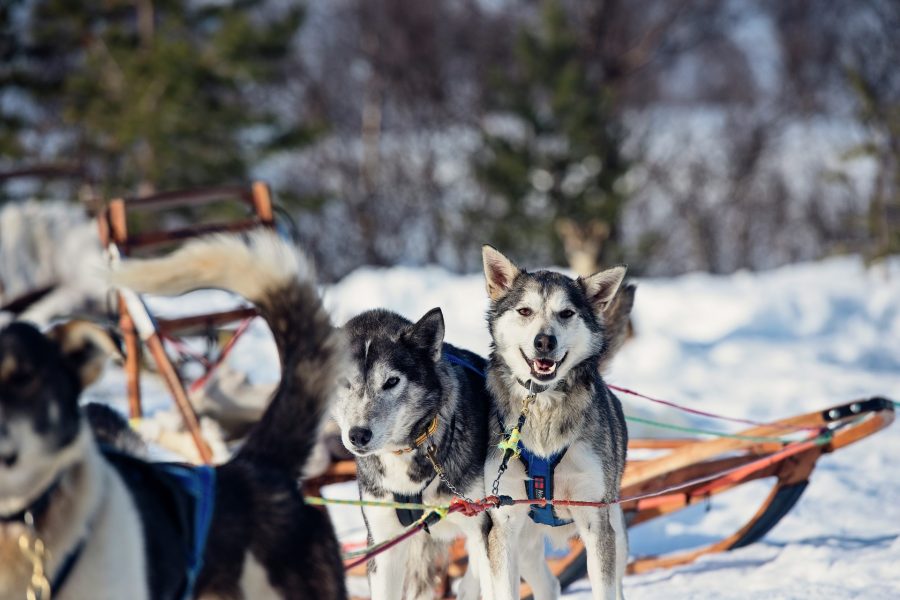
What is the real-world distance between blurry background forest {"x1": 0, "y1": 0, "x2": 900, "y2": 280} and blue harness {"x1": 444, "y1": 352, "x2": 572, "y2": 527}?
32.0 ft

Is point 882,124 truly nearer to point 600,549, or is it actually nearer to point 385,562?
point 600,549

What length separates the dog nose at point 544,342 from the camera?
2955mm

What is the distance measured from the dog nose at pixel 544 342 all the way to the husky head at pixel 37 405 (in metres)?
1.54

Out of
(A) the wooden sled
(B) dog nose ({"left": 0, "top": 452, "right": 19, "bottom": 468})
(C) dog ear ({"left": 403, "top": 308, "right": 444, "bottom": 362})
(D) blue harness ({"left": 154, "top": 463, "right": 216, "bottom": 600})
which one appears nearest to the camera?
(B) dog nose ({"left": 0, "top": 452, "right": 19, "bottom": 468})

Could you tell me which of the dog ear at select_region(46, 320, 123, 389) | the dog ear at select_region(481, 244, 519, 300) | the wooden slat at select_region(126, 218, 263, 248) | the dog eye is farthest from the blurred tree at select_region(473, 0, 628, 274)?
the dog eye

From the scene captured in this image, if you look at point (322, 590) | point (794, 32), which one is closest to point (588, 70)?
point (794, 32)

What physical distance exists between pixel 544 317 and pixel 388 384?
0.52 meters

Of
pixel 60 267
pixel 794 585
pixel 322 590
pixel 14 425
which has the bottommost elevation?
pixel 794 585

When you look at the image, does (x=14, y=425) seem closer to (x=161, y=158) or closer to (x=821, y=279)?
(x=821, y=279)

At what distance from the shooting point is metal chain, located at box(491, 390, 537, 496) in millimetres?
2959

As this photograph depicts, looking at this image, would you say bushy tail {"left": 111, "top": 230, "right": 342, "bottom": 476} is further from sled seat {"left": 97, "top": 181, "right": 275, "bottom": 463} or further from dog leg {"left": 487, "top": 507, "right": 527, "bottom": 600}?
sled seat {"left": 97, "top": 181, "right": 275, "bottom": 463}

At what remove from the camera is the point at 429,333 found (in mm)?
3080

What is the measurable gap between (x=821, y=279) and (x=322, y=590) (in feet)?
37.6

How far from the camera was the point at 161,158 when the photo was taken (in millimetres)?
13805
